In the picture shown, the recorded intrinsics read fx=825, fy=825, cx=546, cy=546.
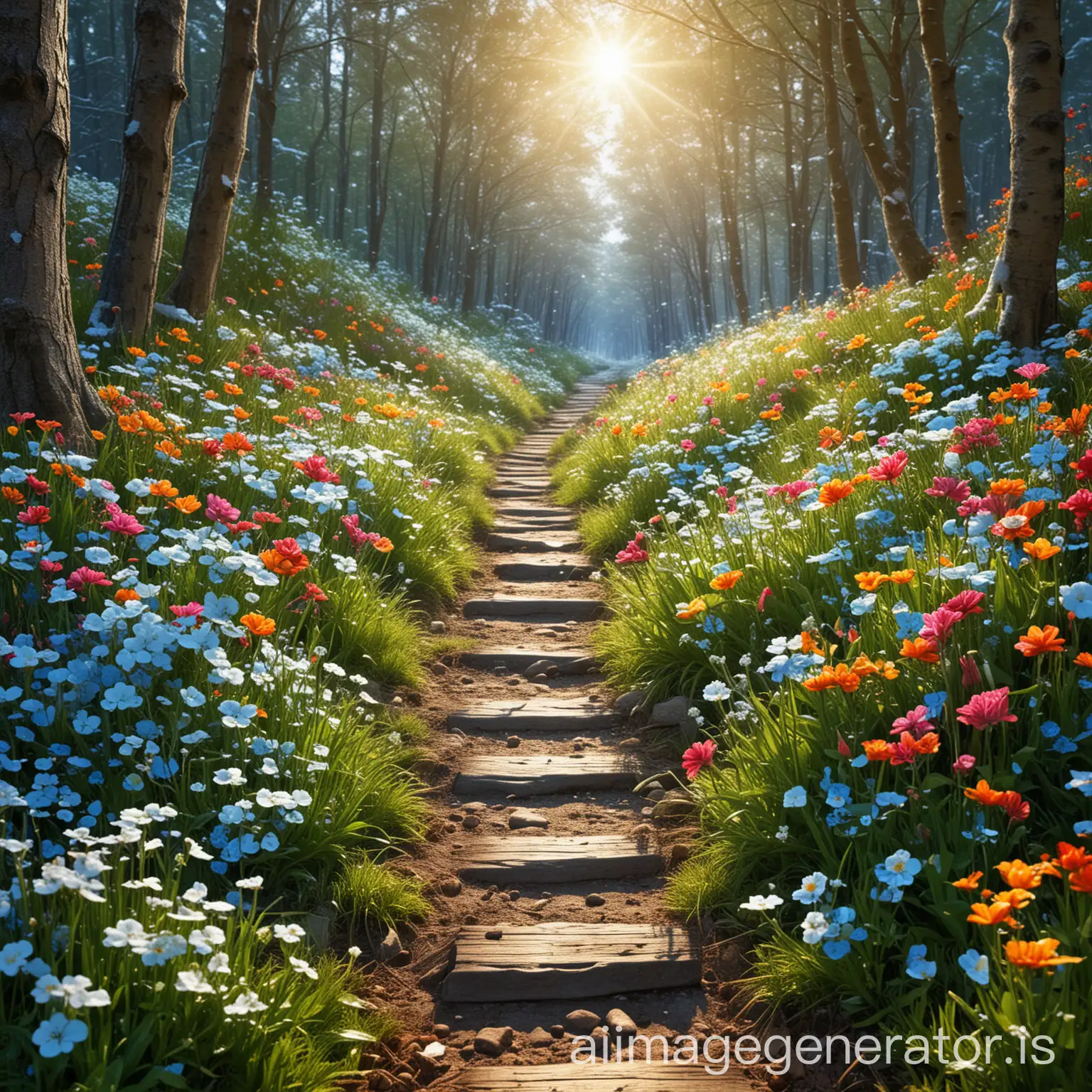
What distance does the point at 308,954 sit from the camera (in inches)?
92.7

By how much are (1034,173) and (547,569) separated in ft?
13.4

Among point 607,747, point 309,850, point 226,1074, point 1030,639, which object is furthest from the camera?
point 607,747

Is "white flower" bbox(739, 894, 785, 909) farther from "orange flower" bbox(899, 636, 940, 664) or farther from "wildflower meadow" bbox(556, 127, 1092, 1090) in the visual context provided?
→ "orange flower" bbox(899, 636, 940, 664)

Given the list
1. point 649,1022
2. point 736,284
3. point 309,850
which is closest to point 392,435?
point 309,850

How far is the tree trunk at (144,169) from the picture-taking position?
5340 mm

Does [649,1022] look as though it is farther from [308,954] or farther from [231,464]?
[231,464]

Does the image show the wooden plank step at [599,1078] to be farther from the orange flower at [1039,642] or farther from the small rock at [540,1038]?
the orange flower at [1039,642]

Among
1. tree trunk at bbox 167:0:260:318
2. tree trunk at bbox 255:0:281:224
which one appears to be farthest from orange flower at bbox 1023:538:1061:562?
tree trunk at bbox 255:0:281:224

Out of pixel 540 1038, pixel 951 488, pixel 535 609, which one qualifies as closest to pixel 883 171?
pixel 535 609

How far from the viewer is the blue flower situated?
166 centimetres

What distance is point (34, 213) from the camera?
376cm

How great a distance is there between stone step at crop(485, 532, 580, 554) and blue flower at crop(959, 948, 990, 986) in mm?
5134

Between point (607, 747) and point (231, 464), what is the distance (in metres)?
2.28

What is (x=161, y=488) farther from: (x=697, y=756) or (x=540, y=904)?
(x=697, y=756)
